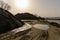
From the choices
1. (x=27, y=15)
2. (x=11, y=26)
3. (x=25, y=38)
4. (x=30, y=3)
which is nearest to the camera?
(x=25, y=38)

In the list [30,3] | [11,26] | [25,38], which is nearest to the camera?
[25,38]

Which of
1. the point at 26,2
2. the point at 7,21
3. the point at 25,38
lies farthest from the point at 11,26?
the point at 26,2

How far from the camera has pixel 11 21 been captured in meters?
1.65

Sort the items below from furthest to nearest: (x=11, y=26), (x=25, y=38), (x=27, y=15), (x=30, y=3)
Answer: (x=30, y=3) → (x=27, y=15) → (x=11, y=26) → (x=25, y=38)

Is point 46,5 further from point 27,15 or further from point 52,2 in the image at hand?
point 27,15

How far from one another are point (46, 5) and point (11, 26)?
4.64ft

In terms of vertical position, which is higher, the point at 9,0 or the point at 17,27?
the point at 9,0

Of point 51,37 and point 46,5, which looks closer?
point 51,37

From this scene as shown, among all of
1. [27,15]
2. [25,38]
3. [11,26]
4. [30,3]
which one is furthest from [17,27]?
[30,3]

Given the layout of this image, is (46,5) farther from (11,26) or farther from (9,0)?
(11,26)

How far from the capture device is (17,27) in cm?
166

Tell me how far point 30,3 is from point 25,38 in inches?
67.4

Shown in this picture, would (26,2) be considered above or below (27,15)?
above

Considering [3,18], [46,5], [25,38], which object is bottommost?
[25,38]
